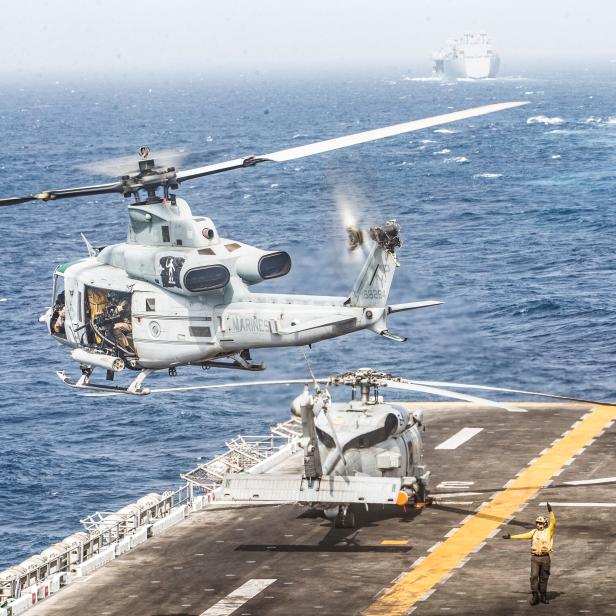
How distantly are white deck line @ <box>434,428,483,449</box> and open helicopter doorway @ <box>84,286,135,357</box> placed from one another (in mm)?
19199

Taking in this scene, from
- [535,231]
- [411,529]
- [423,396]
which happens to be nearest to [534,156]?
[535,231]

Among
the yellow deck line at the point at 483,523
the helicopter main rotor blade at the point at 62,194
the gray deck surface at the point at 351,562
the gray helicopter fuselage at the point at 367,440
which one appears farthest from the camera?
the gray helicopter fuselage at the point at 367,440

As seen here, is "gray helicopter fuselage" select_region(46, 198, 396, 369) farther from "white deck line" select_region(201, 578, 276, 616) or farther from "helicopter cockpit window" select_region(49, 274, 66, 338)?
"white deck line" select_region(201, 578, 276, 616)

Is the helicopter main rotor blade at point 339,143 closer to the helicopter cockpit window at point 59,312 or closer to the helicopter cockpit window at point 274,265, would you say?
the helicopter cockpit window at point 274,265

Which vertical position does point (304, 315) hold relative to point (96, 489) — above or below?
above

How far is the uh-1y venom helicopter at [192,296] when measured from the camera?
3950cm

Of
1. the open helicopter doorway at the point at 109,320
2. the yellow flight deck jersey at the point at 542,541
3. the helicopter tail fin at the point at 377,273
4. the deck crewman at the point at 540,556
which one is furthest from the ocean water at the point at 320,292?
the yellow flight deck jersey at the point at 542,541

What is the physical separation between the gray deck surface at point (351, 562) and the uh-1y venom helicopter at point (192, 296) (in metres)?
6.18

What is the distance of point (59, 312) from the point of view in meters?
44.8

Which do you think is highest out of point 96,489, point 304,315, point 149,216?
point 149,216

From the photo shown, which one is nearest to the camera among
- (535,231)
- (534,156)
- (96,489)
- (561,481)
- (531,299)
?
(561,481)

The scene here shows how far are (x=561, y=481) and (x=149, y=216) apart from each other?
19.1m

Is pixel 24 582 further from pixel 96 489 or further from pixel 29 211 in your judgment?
pixel 29 211

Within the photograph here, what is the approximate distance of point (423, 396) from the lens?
79812 millimetres
